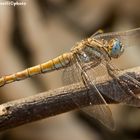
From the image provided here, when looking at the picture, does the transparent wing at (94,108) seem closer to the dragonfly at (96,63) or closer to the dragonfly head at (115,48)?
the dragonfly at (96,63)

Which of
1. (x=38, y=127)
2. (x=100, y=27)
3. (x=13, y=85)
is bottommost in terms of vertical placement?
(x=38, y=127)

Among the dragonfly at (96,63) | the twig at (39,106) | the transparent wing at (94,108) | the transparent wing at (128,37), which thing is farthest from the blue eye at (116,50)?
the twig at (39,106)

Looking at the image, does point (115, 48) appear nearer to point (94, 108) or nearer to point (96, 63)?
point (96, 63)

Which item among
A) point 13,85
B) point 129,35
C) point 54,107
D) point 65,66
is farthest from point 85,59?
point 13,85

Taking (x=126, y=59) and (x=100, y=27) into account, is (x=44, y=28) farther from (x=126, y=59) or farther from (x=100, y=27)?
(x=126, y=59)

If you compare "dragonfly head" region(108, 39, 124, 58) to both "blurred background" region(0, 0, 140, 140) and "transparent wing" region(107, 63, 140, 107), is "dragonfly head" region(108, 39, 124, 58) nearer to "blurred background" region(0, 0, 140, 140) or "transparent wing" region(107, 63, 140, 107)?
"transparent wing" region(107, 63, 140, 107)

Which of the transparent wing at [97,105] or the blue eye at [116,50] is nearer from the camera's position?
the transparent wing at [97,105]

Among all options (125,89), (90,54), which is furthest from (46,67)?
(125,89)
